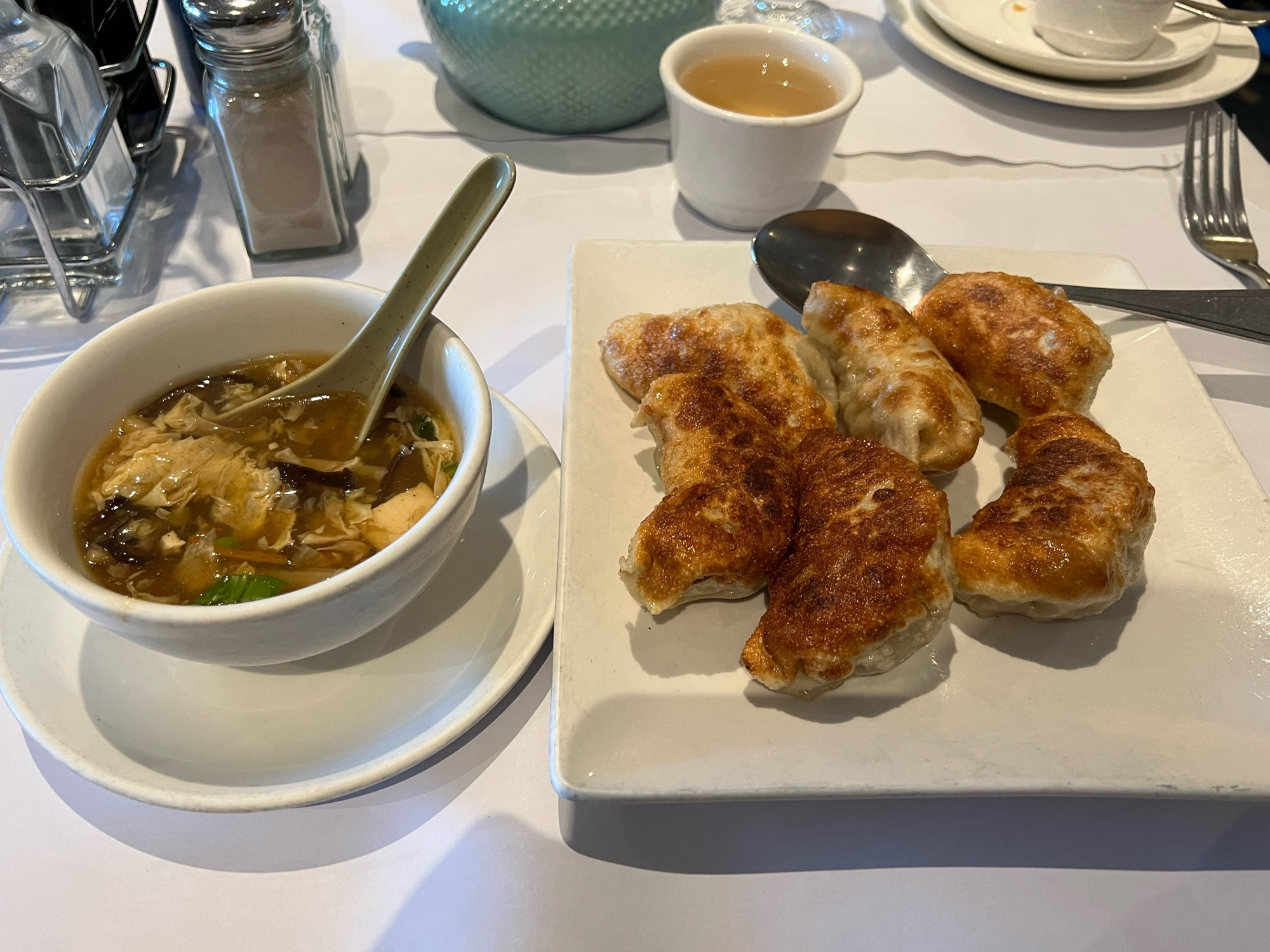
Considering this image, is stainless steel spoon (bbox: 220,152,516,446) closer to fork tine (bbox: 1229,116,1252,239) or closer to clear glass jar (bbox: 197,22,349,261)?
clear glass jar (bbox: 197,22,349,261)

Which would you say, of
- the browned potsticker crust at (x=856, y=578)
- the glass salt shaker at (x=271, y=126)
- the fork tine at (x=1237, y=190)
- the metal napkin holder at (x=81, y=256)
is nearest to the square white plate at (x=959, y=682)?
the browned potsticker crust at (x=856, y=578)

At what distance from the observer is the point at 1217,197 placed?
209 centimetres

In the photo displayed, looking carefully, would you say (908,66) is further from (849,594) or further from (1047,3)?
(849,594)

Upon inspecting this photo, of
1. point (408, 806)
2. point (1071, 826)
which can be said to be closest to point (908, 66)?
point (1071, 826)

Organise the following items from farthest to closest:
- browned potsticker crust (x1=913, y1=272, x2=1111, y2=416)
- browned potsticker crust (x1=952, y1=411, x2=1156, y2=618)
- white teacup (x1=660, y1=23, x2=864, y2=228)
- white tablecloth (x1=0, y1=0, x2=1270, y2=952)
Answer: white teacup (x1=660, y1=23, x2=864, y2=228) < browned potsticker crust (x1=913, y1=272, x2=1111, y2=416) < browned potsticker crust (x1=952, y1=411, x2=1156, y2=618) < white tablecloth (x1=0, y1=0, x2=1270, y2=952)

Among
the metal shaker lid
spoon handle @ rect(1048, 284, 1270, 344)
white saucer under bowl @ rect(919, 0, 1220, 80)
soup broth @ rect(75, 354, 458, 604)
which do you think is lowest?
spoon handle @ rect(1048, 284, 1270, 344)

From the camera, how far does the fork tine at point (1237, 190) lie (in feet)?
6.61

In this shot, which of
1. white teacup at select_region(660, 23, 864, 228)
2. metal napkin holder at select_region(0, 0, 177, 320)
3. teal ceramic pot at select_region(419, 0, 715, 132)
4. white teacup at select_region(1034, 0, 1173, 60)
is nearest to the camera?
metal napkin holder at select_region(0, 0, 177, 320)

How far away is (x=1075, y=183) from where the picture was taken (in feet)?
7.23

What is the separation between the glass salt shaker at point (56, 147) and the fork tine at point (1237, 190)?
2.58 meters

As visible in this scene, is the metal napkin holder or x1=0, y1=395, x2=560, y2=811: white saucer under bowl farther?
the metal napkin holder

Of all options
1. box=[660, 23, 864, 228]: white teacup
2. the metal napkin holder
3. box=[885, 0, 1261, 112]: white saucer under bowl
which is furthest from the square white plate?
box=[885, 0, 1261, 112]: white saucer under bowl

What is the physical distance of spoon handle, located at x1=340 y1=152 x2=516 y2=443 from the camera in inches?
47.8

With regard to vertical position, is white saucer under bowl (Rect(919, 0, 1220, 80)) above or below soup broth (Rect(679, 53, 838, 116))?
below
